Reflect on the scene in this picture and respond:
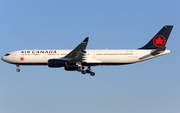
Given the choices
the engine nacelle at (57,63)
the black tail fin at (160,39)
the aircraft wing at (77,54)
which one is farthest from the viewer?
the black tail fin at (160,39)

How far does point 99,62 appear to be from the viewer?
82000mm

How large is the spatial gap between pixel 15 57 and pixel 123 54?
2246 centimetres

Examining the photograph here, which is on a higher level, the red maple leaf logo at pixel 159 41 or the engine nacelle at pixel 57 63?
the red maple leaf logo at pixel 159 41

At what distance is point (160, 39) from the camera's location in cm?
8406

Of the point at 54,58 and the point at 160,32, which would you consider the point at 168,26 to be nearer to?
the point at 160,32

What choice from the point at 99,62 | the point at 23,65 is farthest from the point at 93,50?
the point at 23,65

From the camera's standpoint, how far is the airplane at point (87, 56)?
260 feet

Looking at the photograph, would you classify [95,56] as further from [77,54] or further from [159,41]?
[159,41]

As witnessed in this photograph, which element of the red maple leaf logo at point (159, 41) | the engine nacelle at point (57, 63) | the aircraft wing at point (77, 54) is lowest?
the engine nacelle at point (57, 63)

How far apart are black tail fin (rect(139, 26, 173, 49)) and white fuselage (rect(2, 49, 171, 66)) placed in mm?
2433

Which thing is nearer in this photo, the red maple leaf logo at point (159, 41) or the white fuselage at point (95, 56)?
the white fuselage at point (95, 56)

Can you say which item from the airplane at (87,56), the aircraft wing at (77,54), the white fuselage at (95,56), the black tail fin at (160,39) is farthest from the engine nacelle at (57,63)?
the black tail fin at (160,39)

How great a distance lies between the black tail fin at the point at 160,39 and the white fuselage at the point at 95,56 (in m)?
2.43

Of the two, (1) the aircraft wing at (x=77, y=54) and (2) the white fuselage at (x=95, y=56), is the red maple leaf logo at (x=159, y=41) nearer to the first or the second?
(2) the white fuselage at (x=95, y=56)
